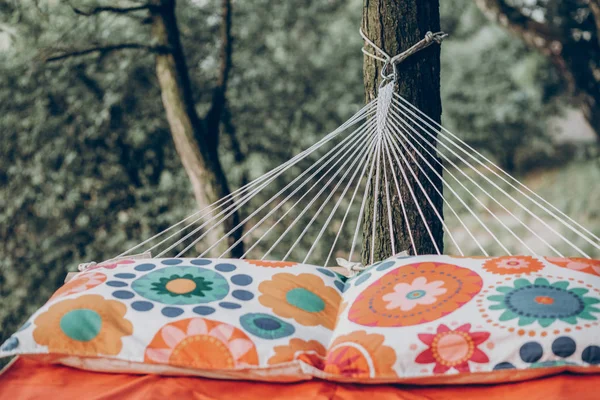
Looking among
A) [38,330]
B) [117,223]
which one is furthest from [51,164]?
[38,330]

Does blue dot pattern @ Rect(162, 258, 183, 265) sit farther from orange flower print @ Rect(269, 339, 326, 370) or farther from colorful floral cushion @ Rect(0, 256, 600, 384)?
orange flower print @ Rect(269, 339, 326, 370)

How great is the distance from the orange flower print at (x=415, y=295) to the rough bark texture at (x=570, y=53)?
257 cm

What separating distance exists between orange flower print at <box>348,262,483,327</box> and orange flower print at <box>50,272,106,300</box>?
517 mm

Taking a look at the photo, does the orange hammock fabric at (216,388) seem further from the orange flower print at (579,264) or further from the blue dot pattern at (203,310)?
the orange flower print at (579,264)

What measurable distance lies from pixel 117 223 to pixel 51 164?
50cm

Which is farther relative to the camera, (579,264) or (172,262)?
(172,262)

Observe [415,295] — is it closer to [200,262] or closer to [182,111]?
[200,262]

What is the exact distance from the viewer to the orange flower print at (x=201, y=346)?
1281 mm

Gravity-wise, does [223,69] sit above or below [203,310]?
above

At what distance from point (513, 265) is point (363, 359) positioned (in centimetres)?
38

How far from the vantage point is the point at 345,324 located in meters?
1.37

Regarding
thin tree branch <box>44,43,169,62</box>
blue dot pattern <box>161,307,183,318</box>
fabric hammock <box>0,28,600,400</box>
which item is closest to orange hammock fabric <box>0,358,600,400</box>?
fabric hammock <box>0,28,600,400</box>

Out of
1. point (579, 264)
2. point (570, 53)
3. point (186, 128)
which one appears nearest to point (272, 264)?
point (579, 264)

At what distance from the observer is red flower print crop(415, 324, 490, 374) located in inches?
48.3
